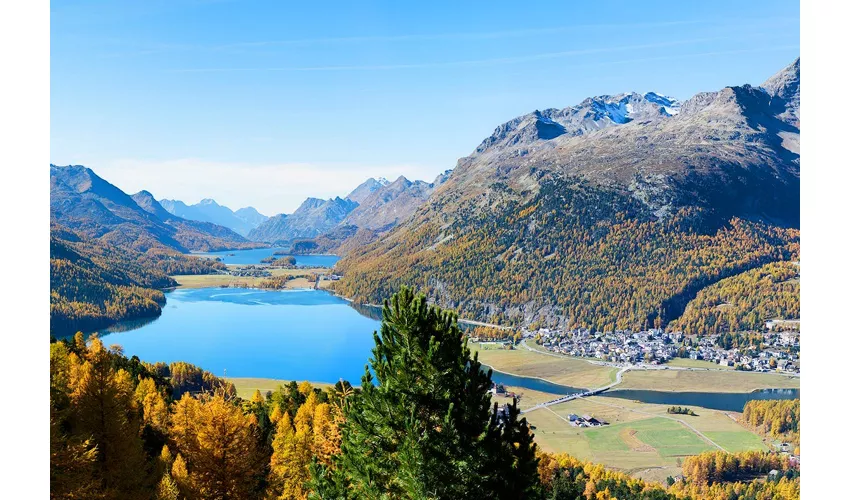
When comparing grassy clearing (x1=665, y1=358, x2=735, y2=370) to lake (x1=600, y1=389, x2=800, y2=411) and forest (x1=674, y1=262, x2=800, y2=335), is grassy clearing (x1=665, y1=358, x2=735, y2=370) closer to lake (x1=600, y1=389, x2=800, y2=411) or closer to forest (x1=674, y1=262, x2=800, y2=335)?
lake (x1=600, y1=389, x2=800, y2=411)

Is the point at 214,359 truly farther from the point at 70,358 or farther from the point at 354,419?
the point at 354,419

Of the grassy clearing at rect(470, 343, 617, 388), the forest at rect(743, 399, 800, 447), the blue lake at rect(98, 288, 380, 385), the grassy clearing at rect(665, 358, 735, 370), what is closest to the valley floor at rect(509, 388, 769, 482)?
the forest at rect(743, 399, 800, 447)

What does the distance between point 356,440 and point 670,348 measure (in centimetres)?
14917

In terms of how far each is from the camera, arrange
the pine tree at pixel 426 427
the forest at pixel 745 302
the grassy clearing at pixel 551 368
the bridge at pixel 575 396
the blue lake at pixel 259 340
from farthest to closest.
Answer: the forest at pixel 745 302, the grassy clearing at pixel 551 368, the blue lake at pixel 259 340, the bridge at pixel 575 396, the pine tree at pixel 426 427

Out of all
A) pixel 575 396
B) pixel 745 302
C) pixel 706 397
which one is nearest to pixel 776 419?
pixel 706 397

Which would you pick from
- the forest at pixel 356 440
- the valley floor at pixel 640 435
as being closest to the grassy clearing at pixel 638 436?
the valley floor at pixel 640 435

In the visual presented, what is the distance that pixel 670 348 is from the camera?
146m

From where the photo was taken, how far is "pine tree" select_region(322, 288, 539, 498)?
9672 mm

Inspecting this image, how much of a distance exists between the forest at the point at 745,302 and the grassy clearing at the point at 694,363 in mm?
22246

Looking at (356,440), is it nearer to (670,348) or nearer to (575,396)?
(575,396)

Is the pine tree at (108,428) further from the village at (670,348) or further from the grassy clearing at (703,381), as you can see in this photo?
the village at (670,348)

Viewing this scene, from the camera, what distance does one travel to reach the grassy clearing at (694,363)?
431 ft

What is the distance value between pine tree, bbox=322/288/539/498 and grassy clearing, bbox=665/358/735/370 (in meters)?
135

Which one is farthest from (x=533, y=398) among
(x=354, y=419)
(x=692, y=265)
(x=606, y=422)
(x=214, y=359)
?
(x=692, y=265)
